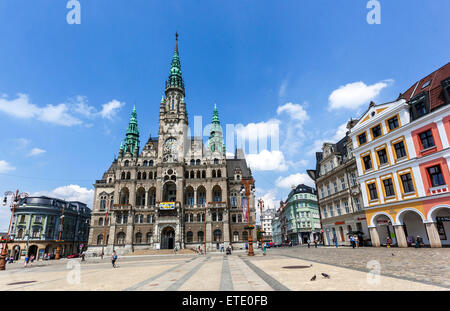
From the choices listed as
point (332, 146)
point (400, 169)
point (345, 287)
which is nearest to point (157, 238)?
point (332, 146)

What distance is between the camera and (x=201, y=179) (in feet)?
190

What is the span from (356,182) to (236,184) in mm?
31617

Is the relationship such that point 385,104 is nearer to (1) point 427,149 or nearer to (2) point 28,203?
(1) point 427,149

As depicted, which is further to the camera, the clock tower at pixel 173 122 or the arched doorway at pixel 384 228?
the clock tower at pixel 173 122

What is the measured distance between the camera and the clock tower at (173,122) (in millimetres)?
59062

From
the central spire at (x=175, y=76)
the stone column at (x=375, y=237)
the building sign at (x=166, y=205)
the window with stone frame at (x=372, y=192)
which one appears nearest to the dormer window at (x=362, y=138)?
the window with stone frame at (x=372, y=192)

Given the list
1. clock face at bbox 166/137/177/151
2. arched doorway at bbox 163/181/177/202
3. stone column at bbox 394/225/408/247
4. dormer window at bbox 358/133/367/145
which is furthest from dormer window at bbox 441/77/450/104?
clock face at bbox 166/137/177/151

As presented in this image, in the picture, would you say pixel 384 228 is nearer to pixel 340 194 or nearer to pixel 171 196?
pixel 340 194

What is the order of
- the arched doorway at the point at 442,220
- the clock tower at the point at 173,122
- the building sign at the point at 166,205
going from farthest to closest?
1. the clock tower at the point at 173,122
2. the building sign at the point at 166,205
3. the arched doorway at the point at 442,220

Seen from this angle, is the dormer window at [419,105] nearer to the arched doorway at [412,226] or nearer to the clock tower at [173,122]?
the arched doorway at [412,226]

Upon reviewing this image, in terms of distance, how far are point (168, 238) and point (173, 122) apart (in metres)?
28.4

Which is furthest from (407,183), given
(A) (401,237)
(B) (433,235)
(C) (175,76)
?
(C) (175,76)

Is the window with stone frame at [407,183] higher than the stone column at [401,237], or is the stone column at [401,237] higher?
the window with stone frame at [407,183]

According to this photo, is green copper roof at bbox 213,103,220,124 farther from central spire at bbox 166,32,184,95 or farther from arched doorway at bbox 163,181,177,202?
arched doorway at bbox 163,181,177,202
